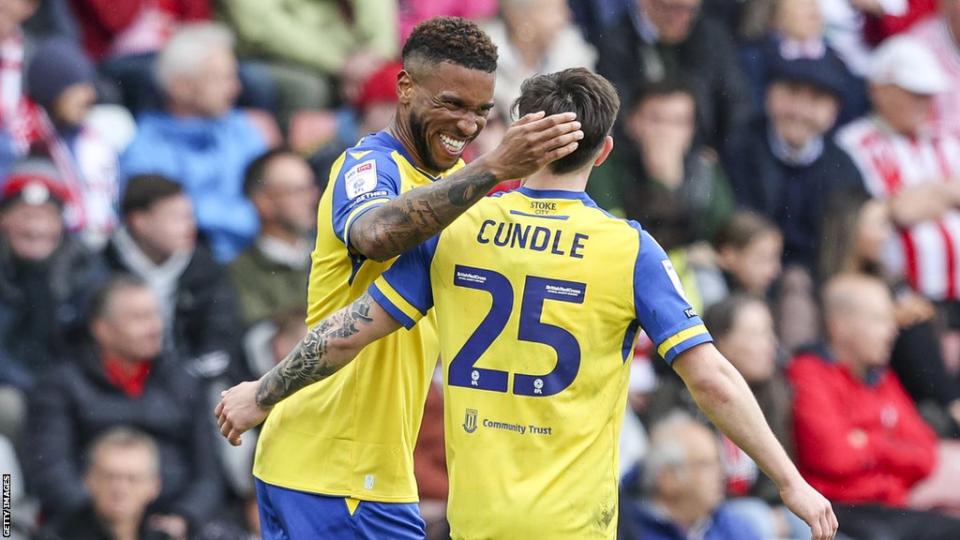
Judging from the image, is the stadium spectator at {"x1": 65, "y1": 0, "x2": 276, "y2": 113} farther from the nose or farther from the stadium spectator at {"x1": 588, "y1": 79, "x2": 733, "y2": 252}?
the nose

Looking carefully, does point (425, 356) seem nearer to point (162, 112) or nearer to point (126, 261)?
point (126, 261)

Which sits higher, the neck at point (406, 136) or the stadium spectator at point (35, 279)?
the neck at point (406, 136)

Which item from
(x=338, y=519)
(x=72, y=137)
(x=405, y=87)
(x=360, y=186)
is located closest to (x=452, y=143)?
(x=405, y=87)

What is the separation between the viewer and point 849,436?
33.4 feet

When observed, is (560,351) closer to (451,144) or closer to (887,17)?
(451,144)

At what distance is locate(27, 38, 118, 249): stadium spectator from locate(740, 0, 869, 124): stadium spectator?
4.66 meters

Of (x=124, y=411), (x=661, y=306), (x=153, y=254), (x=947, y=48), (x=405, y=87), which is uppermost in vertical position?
(x=405, y=87)

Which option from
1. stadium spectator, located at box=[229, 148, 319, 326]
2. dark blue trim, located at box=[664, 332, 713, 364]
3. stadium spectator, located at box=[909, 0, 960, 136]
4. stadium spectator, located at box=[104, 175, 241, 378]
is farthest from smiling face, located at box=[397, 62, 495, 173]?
stadium spectator, located at box=[909, 0, 960, 136]

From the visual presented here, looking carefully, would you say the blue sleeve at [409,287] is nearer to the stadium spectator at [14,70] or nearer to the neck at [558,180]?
the neck at [558,180]

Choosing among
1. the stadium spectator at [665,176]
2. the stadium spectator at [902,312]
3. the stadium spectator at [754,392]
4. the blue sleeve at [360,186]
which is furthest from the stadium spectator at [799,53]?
the blue sleeve at [360,186]

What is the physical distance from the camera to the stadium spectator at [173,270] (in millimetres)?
9148

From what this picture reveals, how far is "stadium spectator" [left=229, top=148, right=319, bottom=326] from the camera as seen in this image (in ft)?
30.9

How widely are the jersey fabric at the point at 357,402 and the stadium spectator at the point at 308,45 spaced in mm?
4670

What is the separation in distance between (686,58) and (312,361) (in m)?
6.71
